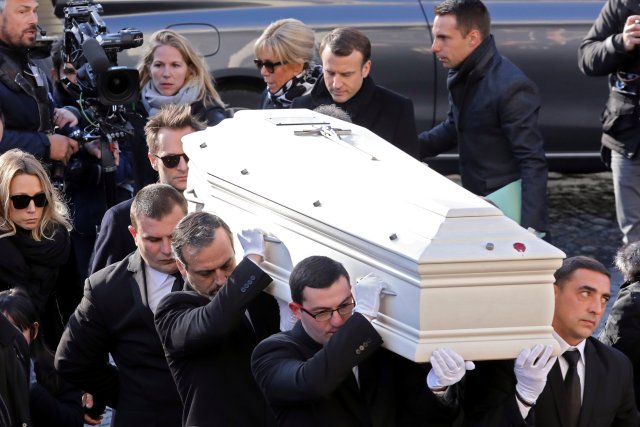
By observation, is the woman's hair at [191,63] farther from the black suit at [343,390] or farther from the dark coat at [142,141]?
the black suit at [343,390]

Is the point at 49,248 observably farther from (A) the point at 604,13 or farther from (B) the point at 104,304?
(A) the point at 604,13

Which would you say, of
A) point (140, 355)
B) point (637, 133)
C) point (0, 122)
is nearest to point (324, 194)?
point (140, 355)

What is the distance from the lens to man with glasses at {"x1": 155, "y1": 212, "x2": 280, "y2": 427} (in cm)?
458

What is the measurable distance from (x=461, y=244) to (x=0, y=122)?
121 inches

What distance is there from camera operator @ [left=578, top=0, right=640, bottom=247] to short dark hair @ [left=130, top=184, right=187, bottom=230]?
275 centimetres

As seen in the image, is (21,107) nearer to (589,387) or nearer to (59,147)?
(59,147)

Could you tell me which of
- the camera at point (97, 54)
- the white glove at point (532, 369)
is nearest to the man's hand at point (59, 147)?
the camera at point (97, 54)

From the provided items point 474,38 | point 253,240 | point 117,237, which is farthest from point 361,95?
point 253,240

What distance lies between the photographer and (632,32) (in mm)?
7023

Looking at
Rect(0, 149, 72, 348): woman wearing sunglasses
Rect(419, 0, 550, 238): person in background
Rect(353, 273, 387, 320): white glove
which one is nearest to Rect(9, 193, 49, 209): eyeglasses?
Rect(0, 149, 72, 348): woman wearing sunglasses

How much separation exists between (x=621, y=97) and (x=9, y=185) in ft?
9.87

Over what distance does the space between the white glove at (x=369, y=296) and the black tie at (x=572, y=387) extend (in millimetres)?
852

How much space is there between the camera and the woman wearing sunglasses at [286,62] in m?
7.14

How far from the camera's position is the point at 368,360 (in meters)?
4.51
